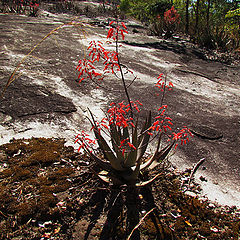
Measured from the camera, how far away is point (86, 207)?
1.94 meters

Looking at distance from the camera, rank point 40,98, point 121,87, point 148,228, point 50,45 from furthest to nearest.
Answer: point 50,45, point 121,87, point 40,98, point 148,228

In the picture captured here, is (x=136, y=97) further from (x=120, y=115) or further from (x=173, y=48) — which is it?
(x=173, y=48)

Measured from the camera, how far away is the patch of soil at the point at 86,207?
5.66 feet

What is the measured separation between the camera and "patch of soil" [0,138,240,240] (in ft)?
5.66

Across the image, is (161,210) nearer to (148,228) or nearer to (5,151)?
(148,228)

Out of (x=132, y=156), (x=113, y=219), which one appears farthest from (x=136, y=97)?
(x=113, y=219)

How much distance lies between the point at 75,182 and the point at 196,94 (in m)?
3.54

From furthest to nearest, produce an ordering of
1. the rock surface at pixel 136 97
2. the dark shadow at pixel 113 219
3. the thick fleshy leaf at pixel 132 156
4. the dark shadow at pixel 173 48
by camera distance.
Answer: the dark shadow at pixel 173 48 → the rock surface at pixel 136 97 → the thick fleshy leaf at pixel 132 156 → the dark shadow at pixel 113 219

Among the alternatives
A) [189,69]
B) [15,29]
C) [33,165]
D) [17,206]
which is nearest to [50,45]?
[15,29]

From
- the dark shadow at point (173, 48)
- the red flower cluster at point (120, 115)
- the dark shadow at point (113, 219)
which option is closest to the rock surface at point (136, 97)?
the red flower cluster at point (120, 115)

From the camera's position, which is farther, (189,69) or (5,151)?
(189,69)

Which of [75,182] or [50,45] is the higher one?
[50,45]

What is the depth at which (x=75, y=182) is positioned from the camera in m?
2.19

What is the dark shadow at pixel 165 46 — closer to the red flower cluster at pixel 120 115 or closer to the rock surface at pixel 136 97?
the rock surface at pixel 136 97
